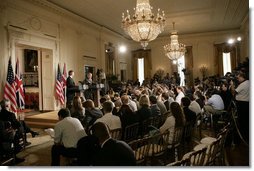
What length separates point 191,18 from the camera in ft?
37.9

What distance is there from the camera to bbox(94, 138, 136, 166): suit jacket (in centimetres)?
233

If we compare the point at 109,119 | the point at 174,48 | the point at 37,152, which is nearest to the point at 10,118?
the point at 37,152

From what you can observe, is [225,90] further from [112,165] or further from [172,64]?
[172,64]

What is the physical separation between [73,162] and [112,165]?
171cm

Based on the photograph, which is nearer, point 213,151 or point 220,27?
point 213,151

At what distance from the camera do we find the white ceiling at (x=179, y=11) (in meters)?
9.00

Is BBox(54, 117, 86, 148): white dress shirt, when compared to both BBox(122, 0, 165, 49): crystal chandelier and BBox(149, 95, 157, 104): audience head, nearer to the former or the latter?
BBox(149, 95, 157, 104): audience head

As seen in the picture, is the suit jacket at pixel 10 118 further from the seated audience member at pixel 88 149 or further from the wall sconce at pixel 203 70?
the wall sconce at pixel 203 70

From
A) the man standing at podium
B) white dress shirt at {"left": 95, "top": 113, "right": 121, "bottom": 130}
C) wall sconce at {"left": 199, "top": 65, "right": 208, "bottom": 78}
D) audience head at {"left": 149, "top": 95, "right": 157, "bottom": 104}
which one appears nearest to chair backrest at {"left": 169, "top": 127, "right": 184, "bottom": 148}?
white dress shirt at {"left": 95, "top": 113, "right": 121, "bottom": 130}

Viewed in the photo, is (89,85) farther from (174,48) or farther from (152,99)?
(174,48)

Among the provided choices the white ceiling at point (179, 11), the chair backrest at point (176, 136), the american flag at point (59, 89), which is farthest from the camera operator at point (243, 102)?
the american flag at point (59, 89)

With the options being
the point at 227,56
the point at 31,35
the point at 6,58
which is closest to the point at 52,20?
the point at 31,35

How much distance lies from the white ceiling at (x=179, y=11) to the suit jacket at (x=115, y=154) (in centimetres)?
724

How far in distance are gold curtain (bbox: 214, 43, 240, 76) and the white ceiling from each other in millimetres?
1474
